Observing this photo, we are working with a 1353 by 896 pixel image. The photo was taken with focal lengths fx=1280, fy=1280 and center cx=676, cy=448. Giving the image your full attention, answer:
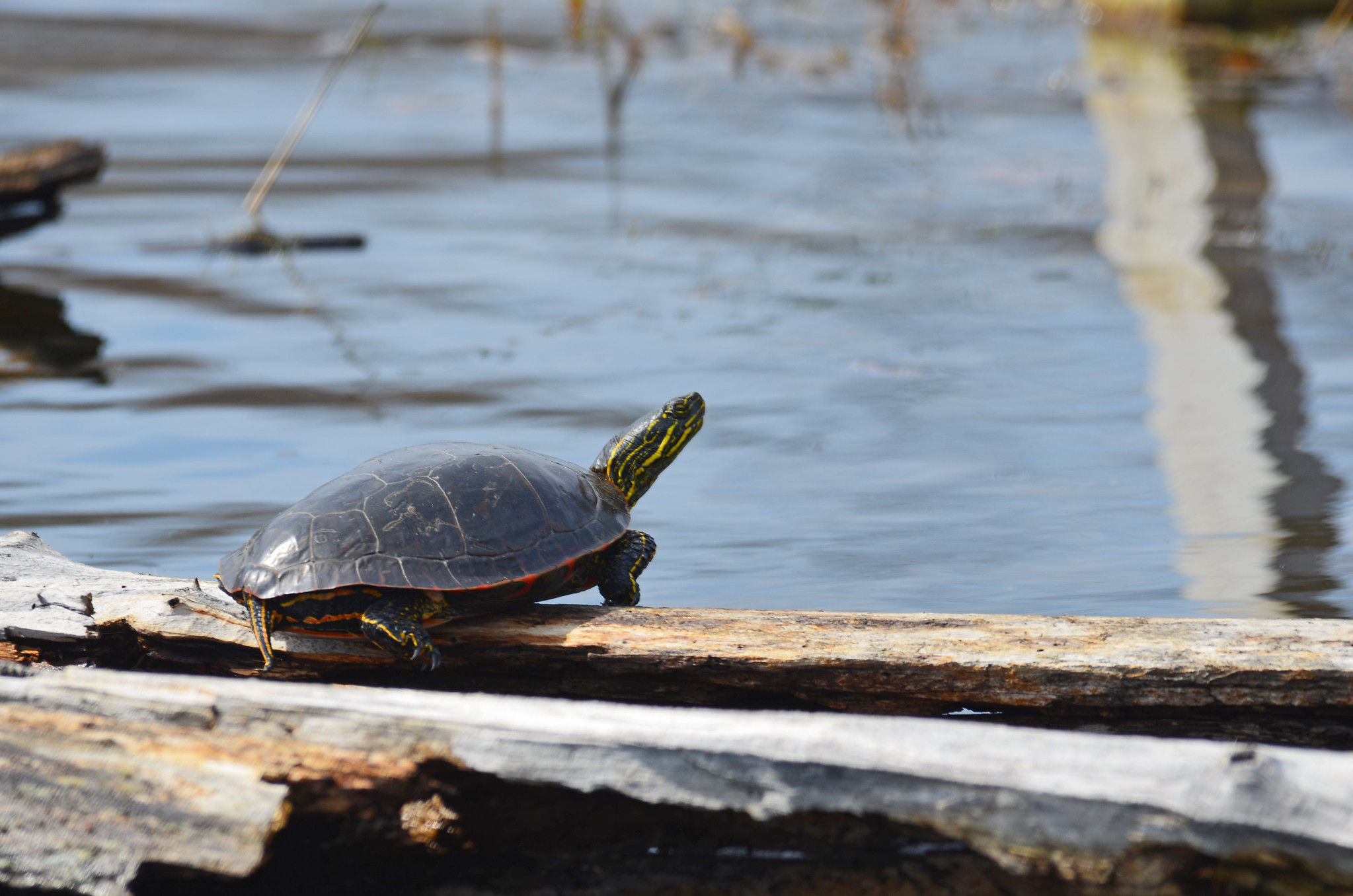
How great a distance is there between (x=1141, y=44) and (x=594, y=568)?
40.0 feet

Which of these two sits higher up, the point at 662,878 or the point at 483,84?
the point at 483,84

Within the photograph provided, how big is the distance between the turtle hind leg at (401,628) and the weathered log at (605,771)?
32cm

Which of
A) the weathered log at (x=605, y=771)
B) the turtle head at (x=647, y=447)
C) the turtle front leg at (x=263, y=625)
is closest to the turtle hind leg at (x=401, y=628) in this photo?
the turtle front leg at (x=263, y=625)

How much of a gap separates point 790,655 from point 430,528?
802 millimetres

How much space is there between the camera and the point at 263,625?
8.35 ft

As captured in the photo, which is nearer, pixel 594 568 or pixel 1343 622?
pixel 1343 622

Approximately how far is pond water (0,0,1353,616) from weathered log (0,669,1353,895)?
159 centimetres

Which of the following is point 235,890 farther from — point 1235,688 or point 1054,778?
point 1235,688

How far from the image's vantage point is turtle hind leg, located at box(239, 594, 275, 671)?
2.54 m

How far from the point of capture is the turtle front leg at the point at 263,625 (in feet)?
8.33

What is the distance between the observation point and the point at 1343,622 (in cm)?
237

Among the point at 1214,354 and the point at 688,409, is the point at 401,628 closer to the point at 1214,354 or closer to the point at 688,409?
the point at 688,409

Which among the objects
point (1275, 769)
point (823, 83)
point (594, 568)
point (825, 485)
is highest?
point (823, 83)

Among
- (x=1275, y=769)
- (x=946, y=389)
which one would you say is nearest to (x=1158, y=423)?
(x=946, y=389)
